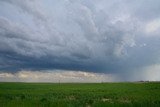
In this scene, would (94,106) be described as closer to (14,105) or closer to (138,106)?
(138,106)

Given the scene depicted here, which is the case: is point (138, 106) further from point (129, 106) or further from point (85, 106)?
point (85, 106)

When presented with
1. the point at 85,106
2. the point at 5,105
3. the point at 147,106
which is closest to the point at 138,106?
the point at 147,106

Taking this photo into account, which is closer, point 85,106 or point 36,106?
point 36,106

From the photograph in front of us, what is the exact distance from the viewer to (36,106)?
2152cm

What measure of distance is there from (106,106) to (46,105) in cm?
468

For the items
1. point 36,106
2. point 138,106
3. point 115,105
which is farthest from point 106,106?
point 36,106

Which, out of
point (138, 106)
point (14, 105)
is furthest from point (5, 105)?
point (138, 106)

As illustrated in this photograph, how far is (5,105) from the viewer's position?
861 inches

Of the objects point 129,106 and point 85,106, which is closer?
point 129,106

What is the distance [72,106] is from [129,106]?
4467 millimetres

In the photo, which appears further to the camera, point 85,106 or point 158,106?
point 85,106

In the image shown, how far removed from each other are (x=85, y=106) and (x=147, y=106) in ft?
18.6

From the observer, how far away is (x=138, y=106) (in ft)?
72.4

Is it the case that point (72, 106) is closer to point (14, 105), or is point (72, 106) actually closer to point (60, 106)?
point (60, 106)
